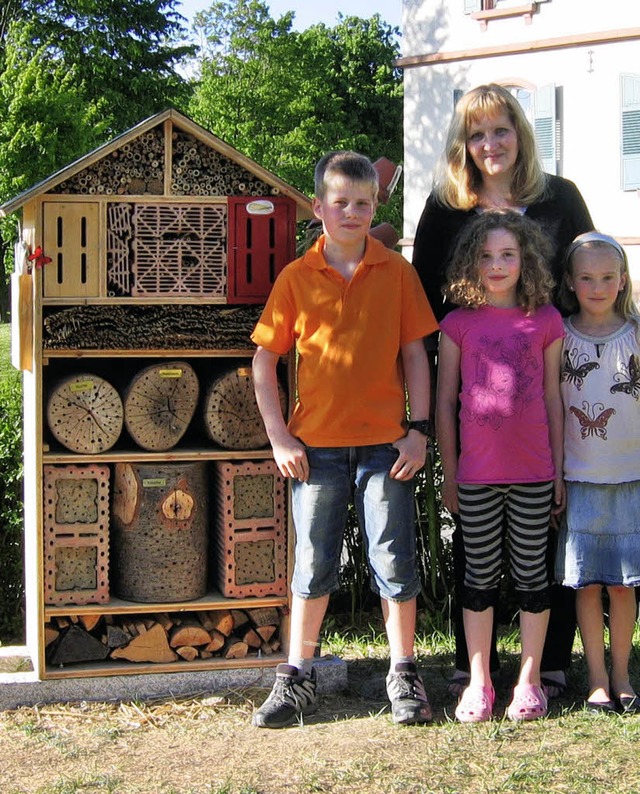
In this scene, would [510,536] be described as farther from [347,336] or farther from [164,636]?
[164,636]

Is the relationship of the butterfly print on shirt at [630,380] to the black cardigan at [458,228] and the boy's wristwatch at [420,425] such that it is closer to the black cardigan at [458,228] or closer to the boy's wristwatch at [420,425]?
the black cardigan at [458,228]

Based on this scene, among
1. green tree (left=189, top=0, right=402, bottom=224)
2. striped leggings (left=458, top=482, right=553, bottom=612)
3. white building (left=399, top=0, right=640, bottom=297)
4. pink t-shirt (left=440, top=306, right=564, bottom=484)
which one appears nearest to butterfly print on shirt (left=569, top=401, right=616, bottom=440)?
pink t-shirt (left=440, top=306, right=564, bottom=484)

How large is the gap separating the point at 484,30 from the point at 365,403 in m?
16.0

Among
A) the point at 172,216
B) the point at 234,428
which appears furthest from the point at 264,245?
the point at 234,428

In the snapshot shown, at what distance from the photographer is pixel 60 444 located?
402 cm

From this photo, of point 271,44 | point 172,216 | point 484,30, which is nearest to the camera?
point 172,216

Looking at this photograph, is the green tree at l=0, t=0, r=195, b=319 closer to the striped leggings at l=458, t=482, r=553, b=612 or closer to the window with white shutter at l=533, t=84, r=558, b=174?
the window with white shutter at l=533, t=84, r=558, b=174

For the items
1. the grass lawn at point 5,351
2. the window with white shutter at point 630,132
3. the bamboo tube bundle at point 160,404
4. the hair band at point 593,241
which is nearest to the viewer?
the hair band at point 593,241

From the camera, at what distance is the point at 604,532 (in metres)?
3.72

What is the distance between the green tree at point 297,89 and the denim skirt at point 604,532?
29036 millimetres

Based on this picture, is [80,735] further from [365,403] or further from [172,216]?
[172,216]

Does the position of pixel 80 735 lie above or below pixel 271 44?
below

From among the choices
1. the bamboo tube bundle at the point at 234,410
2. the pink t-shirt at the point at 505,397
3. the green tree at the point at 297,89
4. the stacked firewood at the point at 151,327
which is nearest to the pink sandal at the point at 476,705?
the pink t-shirt at the point at 505,397

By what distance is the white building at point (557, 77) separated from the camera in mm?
16953
